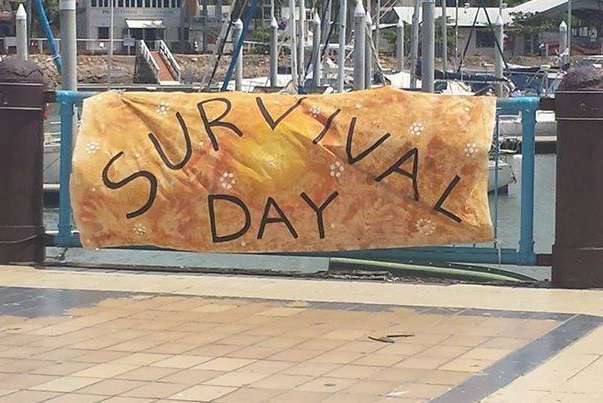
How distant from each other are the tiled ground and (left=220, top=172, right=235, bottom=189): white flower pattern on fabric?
960 mm

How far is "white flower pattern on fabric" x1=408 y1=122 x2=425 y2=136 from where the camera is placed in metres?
10.1

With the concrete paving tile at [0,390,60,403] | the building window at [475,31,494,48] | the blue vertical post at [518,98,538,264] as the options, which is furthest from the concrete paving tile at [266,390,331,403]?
the building window at [475,31,494,48]

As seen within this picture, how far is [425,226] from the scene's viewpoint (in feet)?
33.6

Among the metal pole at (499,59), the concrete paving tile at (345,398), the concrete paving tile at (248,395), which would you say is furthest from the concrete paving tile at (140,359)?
the metal pole at (499,59)

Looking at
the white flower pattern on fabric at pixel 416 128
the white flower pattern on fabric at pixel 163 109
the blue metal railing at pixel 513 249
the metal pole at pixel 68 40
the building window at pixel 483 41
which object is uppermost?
the building window at pixel 483 41

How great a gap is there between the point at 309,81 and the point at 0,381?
3280cm

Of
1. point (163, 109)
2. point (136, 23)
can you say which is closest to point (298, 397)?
point (163, 109)

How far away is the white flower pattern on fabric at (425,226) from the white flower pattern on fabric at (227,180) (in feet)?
5.22

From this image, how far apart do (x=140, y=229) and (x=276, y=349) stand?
322 cm

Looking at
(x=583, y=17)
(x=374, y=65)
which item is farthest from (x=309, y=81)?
(x=583, y=17)

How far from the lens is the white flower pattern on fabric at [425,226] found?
10219mm

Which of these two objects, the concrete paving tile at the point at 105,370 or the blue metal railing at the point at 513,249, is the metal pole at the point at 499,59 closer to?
the blue metal railing at the point at 513,249

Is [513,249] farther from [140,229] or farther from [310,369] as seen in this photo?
[310,369]

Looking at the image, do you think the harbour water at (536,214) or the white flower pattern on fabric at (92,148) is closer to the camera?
the white flower pattern on fabric at (92,148)
